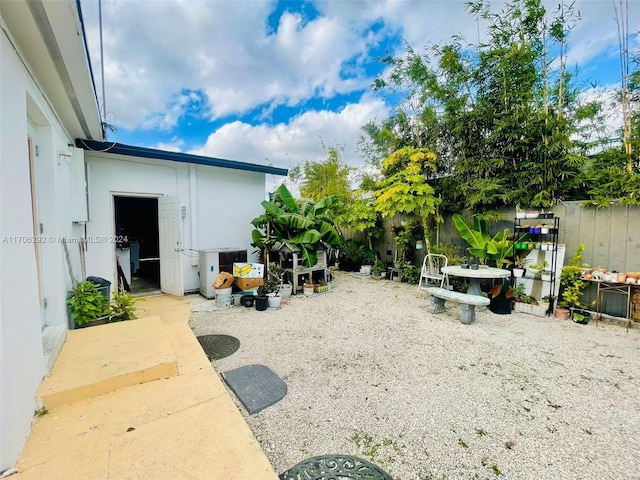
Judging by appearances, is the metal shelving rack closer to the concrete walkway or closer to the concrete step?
the concrete walkway

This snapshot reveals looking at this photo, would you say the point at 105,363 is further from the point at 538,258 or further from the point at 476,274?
the point at 538,258

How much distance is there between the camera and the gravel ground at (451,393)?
1790 mm

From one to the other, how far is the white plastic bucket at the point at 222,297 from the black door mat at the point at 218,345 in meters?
1.33

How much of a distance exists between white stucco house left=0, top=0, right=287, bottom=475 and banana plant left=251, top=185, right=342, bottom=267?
1.17 meters

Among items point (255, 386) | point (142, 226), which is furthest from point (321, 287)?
point (142, 226)

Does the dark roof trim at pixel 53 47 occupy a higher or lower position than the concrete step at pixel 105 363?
higher

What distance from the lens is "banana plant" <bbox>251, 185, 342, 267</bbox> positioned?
19.2ft

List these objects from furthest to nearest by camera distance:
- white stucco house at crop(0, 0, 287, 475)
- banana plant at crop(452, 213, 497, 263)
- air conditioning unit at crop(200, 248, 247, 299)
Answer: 1. air conditioning unit at crop(200, 248, 247, 299)
2. banana plant at crop(452, 213, 497, 263)
3. white stucco house at crop(0, 0, 287, 475)

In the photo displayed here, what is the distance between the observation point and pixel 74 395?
6.42 ft

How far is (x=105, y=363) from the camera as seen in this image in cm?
234

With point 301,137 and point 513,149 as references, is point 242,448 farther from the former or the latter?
point 301,137

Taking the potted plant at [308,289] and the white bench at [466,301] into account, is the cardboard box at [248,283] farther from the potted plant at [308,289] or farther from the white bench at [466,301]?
the white bench at [466,301]

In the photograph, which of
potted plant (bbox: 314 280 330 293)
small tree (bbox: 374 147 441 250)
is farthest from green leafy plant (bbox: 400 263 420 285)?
potted plant (bbox: 314 280 330 293)

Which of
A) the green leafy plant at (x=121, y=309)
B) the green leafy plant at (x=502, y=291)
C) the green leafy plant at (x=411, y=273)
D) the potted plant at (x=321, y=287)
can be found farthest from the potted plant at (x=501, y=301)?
the green leafy plant at (x=121, y=309)
